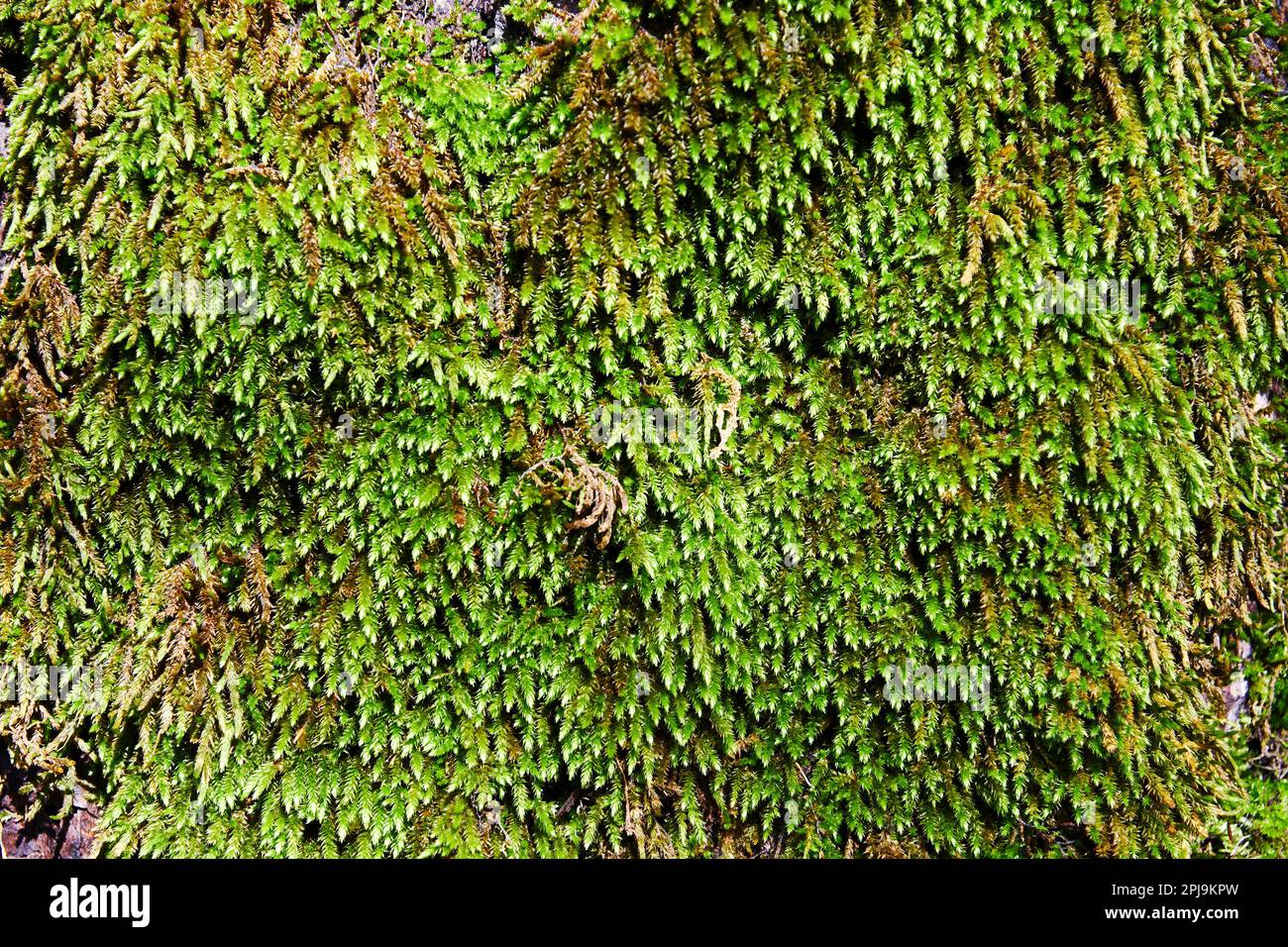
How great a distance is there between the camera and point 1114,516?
214 cm

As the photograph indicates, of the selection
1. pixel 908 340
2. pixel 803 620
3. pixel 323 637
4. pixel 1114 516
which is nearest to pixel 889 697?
pixel 803 620

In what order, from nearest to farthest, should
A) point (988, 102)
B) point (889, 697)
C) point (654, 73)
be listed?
point (654, 73)
point (988, 102)
point (889, 697)

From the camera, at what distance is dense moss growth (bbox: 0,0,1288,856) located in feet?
6.54

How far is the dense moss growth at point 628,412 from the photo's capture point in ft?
6.54

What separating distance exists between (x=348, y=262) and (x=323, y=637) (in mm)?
985

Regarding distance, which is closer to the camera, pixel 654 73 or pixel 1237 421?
pixel 654 73

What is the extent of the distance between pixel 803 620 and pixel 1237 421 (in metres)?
1.41

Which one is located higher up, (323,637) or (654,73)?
(654,73)

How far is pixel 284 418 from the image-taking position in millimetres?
2068

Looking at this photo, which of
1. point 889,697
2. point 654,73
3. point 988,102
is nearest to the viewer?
point 654,73

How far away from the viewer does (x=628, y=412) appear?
206 cm

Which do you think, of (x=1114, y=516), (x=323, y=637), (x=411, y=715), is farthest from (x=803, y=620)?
(x=323, y=637)

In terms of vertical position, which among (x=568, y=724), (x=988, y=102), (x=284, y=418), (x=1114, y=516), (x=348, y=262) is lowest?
(x=568, y=724)

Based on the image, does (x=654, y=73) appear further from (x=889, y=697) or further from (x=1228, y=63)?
(x=889, y=697)
